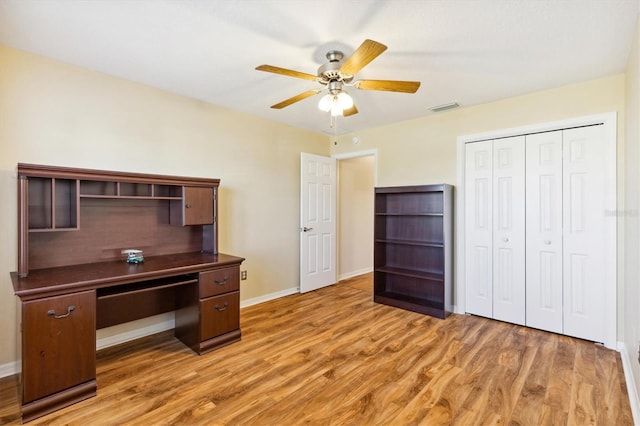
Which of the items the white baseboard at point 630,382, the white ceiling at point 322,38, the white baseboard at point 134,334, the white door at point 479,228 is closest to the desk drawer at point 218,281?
the white baseboard at point 134,334

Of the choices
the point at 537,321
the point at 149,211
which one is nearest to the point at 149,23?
the point at 149,211

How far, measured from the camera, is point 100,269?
8.04 feet

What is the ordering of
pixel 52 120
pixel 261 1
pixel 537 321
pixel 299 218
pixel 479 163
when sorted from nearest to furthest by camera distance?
pixel 261 1
pixel 52 120
pixel 537 321
pixel 479 163
pixel 299 218

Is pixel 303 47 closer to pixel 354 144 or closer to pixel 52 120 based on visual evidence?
pixel 52 120

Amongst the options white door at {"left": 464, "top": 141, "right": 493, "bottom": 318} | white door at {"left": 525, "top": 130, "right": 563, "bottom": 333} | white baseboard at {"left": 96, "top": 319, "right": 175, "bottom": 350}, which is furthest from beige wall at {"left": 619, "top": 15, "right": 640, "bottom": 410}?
white baseboard at {"left": 96, "top": 319, "right": 175, "bottom": 350}

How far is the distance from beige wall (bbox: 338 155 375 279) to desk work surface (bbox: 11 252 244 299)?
2.75 m

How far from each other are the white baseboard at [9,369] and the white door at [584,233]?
185 inches

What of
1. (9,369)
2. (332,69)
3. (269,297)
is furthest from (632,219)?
(9,369)

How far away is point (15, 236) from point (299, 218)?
294 centimetres

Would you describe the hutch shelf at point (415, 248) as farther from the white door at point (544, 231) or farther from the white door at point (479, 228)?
the white door at point (544, 231)

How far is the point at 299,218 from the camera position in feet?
14.9

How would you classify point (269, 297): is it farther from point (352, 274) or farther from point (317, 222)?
point (352, 274)

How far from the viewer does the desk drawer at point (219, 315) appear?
2688mm

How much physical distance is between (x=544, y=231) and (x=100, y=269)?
13.2 ft
